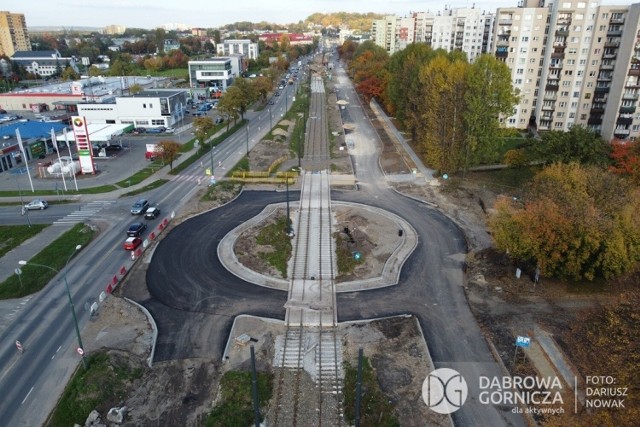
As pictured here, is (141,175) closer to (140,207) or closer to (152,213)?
(140,207)

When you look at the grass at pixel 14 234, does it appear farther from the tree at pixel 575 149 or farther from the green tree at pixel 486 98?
the tree at pixel 575 149

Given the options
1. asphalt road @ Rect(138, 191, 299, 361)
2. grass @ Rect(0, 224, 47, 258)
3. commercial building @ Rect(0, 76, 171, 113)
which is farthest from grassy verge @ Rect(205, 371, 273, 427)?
commercial building @ Rect(0, 76, 171, 113)

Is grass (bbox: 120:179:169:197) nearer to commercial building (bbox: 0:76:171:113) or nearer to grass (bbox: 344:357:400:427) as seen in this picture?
grass (bbox: 344:357:400:427)

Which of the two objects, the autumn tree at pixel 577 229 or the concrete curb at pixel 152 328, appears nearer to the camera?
the concrete curb at pixel 152 328

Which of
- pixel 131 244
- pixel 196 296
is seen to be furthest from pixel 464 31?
pixel 196 296

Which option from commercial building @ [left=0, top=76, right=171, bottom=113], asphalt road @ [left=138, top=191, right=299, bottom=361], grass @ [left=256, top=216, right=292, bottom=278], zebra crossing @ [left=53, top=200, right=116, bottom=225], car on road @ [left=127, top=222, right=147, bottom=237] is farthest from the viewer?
commercial building @ [left=0, top=76, right=171, bottom=113]

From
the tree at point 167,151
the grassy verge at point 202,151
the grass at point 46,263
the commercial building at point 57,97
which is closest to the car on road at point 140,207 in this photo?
the grass at point 46,263
